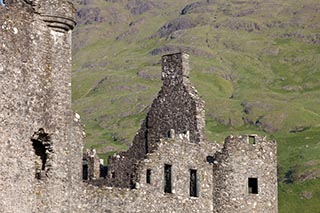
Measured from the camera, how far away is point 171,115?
46750mm

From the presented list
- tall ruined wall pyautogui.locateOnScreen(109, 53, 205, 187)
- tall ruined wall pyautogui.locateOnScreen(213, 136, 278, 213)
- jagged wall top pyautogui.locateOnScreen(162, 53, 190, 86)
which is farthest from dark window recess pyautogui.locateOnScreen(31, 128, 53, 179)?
jagged wall top pyautogui.locateOnScreen(162, 53, 190, 86)

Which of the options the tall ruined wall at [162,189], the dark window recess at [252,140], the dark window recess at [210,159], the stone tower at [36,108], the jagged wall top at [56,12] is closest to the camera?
the stone tower at [36,108]

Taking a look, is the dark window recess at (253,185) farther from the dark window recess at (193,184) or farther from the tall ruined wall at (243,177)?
the dark window recess at (193,184)

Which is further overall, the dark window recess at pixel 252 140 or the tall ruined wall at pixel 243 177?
the dark window recess at pixel 252 140

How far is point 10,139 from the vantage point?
94.9 feet

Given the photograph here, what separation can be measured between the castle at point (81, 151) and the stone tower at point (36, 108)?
4 centimetres

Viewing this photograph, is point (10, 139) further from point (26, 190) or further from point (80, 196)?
point (80, 196)

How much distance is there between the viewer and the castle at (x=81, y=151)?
2947 centimetres

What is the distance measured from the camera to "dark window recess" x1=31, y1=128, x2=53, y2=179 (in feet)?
100

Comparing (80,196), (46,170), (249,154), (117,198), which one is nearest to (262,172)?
(249,154)

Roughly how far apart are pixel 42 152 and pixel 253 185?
15804 millimetres

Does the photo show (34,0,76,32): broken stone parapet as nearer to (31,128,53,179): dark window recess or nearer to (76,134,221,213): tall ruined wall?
(31,128,53,179): dark window recess

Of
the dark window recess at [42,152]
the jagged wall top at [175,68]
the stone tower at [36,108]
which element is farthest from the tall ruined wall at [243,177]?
the dark window recess at [42,152]

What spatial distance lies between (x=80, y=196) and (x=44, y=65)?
6.17 m
